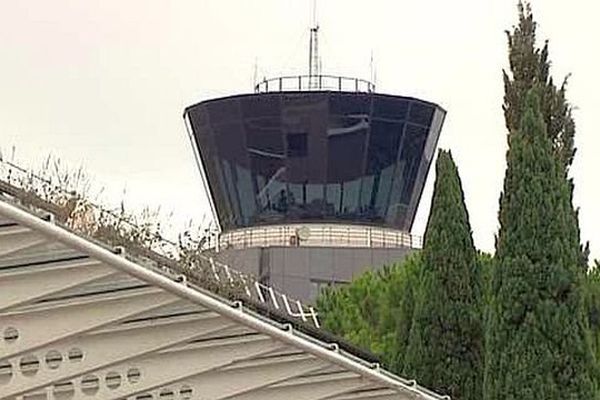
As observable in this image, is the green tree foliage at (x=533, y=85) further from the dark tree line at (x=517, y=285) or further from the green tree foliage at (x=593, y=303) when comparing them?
the green tree foliage at (x=593, y=303)

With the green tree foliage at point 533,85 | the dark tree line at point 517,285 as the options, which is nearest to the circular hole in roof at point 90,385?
the dark tree line at point 517,285

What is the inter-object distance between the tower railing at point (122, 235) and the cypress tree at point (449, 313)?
1.67 m

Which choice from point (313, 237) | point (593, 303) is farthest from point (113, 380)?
point (313, 237)

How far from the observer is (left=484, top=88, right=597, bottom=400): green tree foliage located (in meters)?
16.0

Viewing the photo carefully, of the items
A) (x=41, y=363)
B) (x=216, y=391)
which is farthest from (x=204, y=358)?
(x=41, y=363)

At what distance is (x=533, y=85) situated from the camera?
1964 centimetres

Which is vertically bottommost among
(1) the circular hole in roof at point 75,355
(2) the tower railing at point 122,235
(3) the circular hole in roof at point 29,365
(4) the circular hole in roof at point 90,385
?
(4) the circular hole in roof at point 90,385

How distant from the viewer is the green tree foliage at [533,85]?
803 inches

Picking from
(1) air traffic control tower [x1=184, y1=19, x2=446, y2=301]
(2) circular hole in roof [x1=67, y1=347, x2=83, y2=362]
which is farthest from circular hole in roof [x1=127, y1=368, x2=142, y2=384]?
(1) air traffic control tower [x1=184, y1=19, x2=446, y2=301]

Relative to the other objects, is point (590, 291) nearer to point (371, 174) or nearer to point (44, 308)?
point (44, 308)

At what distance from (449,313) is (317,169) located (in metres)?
17.9

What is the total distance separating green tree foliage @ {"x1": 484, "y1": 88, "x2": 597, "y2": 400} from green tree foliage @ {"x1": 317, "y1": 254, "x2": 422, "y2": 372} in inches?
255

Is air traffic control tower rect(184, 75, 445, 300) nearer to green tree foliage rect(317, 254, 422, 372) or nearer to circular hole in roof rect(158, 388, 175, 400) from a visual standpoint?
green tree foliage rect(317, 254, 422, 372)

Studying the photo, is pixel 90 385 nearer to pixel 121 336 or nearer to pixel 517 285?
pixel 121 336
